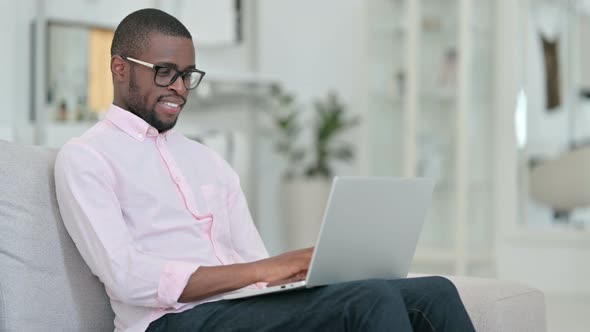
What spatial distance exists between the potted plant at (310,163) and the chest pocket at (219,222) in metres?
3.27

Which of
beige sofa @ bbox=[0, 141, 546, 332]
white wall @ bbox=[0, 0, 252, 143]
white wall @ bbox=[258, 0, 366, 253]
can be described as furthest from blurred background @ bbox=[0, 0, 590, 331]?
beige sofa @ bbox=[0, 141, 546, 332]

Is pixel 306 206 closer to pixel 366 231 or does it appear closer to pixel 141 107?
pixel 141 107

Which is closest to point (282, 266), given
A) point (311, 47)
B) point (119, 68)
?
point (119, 68)

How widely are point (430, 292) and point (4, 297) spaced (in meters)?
0.84

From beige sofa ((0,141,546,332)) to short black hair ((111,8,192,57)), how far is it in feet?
0.94

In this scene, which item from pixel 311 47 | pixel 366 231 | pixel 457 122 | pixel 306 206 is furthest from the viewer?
pixel 311 47

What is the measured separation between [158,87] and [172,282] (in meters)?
0.46

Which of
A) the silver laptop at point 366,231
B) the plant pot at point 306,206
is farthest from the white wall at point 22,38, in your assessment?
the silver laptop at point 366,231

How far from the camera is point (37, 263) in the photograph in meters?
1.84

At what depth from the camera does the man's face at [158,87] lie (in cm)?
199

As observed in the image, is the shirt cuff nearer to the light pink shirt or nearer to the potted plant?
the light pink shirt

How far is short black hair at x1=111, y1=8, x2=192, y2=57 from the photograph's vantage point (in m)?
2.00

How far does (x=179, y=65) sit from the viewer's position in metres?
2.00

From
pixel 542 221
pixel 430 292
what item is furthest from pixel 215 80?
pixel 430 292
